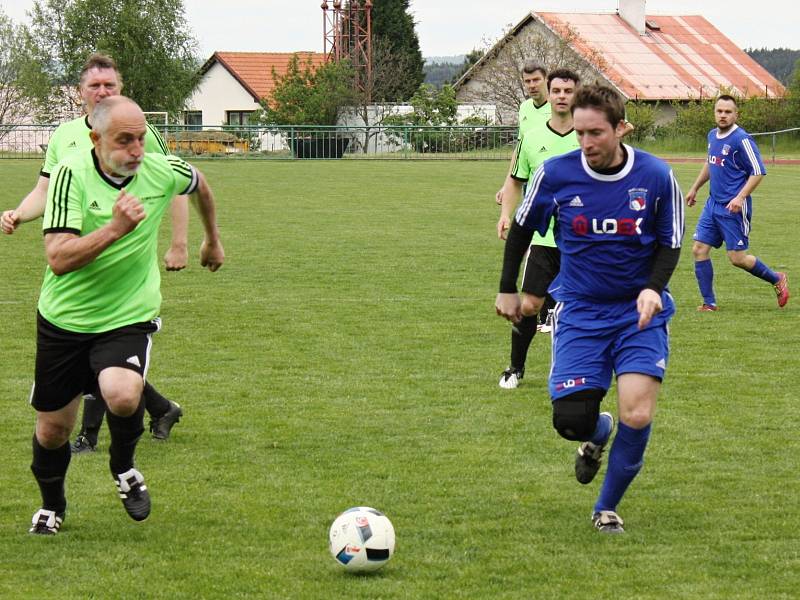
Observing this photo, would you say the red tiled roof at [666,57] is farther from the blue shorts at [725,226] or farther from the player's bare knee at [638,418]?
the player's bare knee at [638,418]

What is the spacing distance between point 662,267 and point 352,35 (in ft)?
212

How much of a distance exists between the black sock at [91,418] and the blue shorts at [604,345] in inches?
101

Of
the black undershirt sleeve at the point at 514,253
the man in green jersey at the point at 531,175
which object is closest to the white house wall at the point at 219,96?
the man in green jersey at the point at 531,175

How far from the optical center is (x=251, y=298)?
12.5m

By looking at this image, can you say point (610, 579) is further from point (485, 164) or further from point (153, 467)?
point (485, 164)

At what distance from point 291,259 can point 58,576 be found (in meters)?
11.0

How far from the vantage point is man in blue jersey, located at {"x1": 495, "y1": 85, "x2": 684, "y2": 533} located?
207 inches

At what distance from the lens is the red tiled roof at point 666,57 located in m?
59.0

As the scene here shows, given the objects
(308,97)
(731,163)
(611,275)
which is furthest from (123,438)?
(308,97)

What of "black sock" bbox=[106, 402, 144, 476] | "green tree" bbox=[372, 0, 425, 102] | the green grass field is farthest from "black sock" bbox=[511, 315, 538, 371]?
"green tree" bbox=[372, 0, 425, 102]

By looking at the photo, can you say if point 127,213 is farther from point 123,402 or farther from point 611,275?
point 611,275

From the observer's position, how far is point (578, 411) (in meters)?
5.37

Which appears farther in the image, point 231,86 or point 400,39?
point 400,39

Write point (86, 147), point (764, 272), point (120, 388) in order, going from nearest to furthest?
1. point (120, 388)
2. point (86, 147)
3. point (764, 272)
